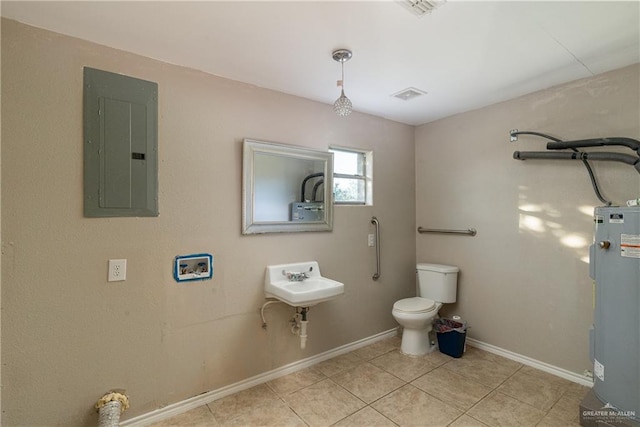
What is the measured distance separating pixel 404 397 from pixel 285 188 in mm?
1852

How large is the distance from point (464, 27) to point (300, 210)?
5.64ft

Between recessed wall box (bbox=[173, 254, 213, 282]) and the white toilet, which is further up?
recessed wall box (bbox=[173, 254, 213, 282])

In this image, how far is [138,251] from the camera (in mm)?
1927

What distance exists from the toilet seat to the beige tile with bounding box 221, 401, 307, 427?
52.6 inches

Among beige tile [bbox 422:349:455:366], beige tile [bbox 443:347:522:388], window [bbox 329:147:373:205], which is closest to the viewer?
beige tile [bbox 443:347:522:388]

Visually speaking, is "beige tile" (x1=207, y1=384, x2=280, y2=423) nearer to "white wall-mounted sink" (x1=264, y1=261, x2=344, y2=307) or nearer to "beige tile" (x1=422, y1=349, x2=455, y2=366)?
"white wall-mounted sink" (x1=264, y1=261, x2=344, y2=307)

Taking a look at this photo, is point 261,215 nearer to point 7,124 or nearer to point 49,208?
point 49,208

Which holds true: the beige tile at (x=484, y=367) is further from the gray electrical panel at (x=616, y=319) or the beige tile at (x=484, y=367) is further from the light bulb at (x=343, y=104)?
the light bulb at (x=343, y=104)

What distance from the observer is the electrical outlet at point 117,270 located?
184cm

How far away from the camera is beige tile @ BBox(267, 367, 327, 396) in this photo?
2.30 meters

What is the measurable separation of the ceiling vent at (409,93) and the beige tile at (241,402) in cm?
265

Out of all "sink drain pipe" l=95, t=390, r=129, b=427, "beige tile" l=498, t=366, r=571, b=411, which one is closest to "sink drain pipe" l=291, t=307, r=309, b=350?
"sink drain pipe" l=95, t=390, r=129, b=427

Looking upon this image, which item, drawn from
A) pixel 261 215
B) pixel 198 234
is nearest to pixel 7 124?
pixel 198 234

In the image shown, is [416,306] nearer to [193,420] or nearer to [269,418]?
[269,418]
